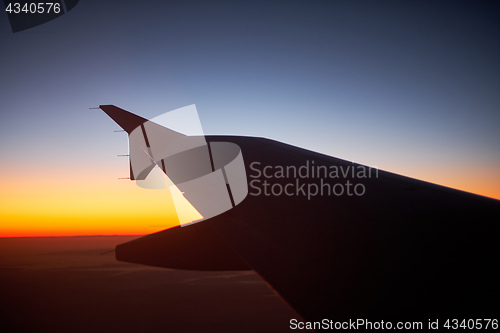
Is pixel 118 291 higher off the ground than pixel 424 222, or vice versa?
pixel 424 222

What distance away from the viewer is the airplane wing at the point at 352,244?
1.19m

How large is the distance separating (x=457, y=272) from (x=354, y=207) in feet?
2.87

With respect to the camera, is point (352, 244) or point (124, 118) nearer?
point (352, 244)

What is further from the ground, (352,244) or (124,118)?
(124,118)

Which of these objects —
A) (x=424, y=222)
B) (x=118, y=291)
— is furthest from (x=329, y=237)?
(x=118, y=291)

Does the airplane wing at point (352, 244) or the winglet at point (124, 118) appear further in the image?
the winglet at point (124, 118)

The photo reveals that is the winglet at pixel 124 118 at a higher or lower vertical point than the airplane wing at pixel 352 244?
higher

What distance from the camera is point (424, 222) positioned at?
74.7 inches

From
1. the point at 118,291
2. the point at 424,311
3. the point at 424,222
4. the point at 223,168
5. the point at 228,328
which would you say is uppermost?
the point at 223,168

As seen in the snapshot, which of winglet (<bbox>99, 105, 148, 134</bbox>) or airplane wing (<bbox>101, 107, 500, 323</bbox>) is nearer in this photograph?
airplane wing (<bbox>101, 107, 500, 323</bbox>)

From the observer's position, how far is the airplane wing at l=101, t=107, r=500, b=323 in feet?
3.90

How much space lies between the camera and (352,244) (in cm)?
165

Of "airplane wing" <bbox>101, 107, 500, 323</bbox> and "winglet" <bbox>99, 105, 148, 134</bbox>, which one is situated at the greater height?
"winglet" <bbox>99, 105, 148, 134</bbox>

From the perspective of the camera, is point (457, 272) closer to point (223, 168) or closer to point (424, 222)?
point (424, 222)
